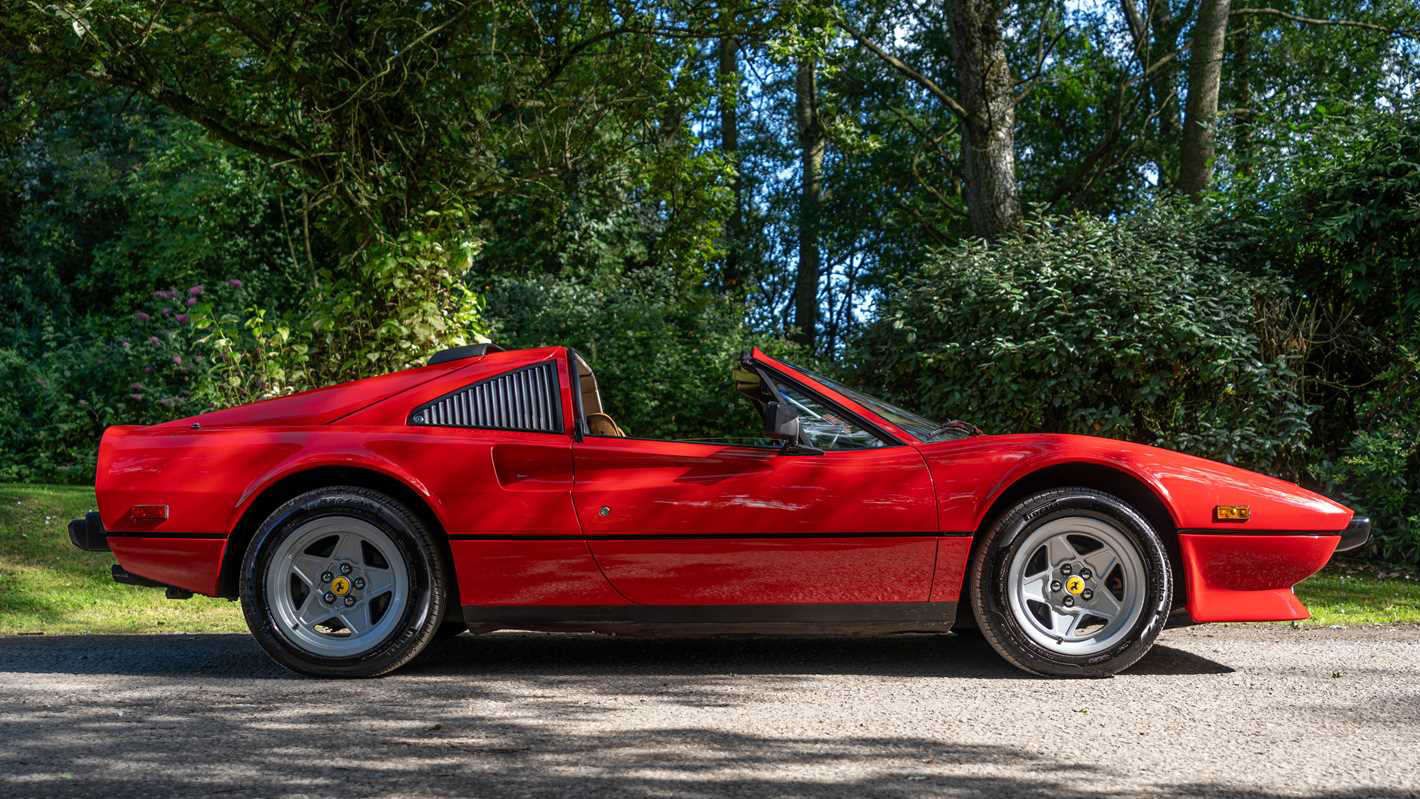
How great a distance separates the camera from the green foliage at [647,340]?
9.65 m

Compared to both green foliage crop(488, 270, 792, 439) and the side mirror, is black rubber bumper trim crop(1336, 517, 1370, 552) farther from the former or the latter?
green foliage crop(488, 270, 792, 439)

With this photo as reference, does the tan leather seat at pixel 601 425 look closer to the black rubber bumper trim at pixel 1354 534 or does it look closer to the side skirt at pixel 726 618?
the side skirt at pixel 726 618

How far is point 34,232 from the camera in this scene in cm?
2045

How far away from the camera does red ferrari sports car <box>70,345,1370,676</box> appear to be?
14.9 feet

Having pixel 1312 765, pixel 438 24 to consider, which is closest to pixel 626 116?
pixel 438 24

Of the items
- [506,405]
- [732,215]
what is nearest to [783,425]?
[506,405]

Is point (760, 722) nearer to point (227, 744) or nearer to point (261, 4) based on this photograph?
point (227, 744)

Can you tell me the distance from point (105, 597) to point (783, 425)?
503 cm

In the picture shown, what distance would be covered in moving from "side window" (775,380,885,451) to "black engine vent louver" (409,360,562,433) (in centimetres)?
97

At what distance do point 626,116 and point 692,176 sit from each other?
3708 millimetres

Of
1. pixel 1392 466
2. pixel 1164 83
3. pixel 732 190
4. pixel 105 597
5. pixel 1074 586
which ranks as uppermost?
pixel 1164 83

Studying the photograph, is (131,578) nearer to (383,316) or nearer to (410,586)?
(410,586)

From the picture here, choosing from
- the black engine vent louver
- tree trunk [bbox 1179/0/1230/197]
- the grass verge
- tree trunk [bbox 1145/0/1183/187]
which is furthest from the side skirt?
tree trunk [bbox 1145/0/1183/187]

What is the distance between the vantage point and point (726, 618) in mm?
4578
